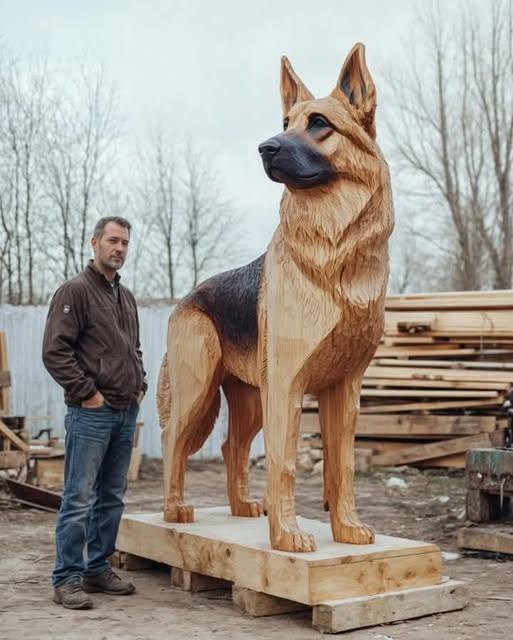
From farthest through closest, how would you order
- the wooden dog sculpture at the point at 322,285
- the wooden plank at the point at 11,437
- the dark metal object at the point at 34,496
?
the wooden plank at the point at 11,437, the dark metal object at the point at 34,496, the wooden dog sculpture at the point at 322,285

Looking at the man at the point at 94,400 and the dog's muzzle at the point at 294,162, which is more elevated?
the dog's muzzle at the point at 294,162

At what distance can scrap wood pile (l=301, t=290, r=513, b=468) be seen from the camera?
35.2 ft

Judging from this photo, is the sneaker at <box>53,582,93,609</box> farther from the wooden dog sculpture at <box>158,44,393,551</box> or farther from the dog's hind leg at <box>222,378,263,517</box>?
the dog's hind leg at <box>222,378,263,517</box>

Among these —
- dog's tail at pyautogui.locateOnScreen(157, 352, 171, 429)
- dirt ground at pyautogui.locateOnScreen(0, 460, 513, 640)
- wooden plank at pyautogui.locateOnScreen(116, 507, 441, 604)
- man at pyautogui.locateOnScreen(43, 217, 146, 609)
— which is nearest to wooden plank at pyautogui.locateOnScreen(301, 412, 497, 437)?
dirt ground at pyautogui.locateOnScreen(0, 460, 513, 640)

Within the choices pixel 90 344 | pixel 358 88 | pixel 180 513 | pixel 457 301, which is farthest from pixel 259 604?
pixel 457 301

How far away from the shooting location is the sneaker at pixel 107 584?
191 inches

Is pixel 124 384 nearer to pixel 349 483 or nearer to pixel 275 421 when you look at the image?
pixel 275 421

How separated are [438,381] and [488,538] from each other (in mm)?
5155

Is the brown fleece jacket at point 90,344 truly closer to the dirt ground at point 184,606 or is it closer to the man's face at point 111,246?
the man's face at point 111,246

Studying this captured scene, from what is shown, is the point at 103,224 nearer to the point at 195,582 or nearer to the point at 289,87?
the point at 289,87

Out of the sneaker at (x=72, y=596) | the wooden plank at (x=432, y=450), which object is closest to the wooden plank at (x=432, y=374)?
the wooden plank at (x=432, y=450)

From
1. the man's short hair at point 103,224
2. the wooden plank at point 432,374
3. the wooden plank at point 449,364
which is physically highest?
the man's short hair at point 103,224

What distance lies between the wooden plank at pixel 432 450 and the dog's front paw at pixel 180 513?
6.07 m

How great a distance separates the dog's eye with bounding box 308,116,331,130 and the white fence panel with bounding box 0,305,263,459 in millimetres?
8809
